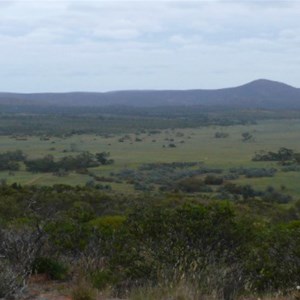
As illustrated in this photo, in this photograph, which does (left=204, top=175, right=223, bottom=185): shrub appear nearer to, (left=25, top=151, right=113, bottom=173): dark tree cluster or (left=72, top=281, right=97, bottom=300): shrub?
(left=25, top=151, right=113, bottom=173): dark tree cluster

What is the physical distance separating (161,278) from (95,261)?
1.78 meters

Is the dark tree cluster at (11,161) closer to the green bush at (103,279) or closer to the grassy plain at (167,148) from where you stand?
the grassy plain at (167,148)

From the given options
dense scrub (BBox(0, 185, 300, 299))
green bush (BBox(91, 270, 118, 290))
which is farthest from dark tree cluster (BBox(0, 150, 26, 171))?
green bush (BBox(91, 270, 118, 290))

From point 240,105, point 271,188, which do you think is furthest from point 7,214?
point 240,105

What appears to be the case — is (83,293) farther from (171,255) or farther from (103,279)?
(171,255)

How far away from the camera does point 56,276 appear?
7.65 meters

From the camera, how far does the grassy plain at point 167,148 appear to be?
39138 mm

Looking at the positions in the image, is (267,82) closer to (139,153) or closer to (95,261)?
(139,153)

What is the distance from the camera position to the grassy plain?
39138 mm

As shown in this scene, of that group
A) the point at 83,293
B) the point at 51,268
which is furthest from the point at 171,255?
the point at 51,268

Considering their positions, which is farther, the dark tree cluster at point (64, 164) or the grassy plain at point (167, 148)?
the dark tree cluster at point (64, 164)

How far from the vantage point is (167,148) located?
6444 cm

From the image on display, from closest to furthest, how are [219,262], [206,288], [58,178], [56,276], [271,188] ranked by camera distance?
1. [206,288]
2. [219,262]
3. [56,276]
4. [271,188]
5. [58,178]

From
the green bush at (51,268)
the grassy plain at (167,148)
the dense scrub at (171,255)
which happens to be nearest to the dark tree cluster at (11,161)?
the grassy plain at (167,148)
